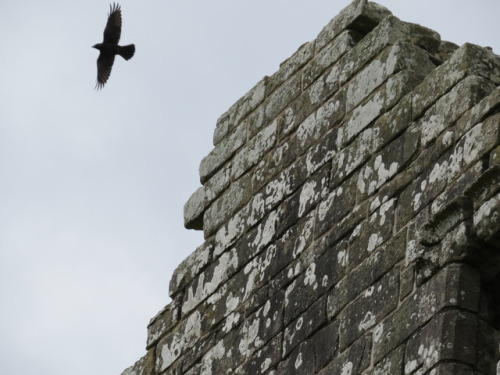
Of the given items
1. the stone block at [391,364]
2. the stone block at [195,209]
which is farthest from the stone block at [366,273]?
the stone block at [195,209]

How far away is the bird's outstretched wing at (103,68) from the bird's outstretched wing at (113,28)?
0.14 m

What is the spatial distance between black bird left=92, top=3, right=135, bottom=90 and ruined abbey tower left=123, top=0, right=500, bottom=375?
353 cm

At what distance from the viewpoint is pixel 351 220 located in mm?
8250

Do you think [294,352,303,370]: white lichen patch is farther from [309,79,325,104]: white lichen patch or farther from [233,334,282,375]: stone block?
[309,79,325,104]: white lichen patch

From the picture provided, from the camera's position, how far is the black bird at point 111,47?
1356cm

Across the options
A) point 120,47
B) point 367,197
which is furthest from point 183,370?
point 120,47

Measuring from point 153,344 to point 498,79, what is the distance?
8.95ft

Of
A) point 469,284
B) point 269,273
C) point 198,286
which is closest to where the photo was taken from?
point 469,284

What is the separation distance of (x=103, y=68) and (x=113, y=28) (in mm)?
370

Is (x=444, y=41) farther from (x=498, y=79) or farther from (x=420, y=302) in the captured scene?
(x=420, y=302)

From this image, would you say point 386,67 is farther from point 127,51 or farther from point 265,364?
point 127,51

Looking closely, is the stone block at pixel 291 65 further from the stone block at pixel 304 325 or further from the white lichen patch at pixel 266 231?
the stone block at pixel 304 325

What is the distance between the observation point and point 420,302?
24.2 ft

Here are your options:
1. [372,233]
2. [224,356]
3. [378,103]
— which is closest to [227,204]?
[224,356]
